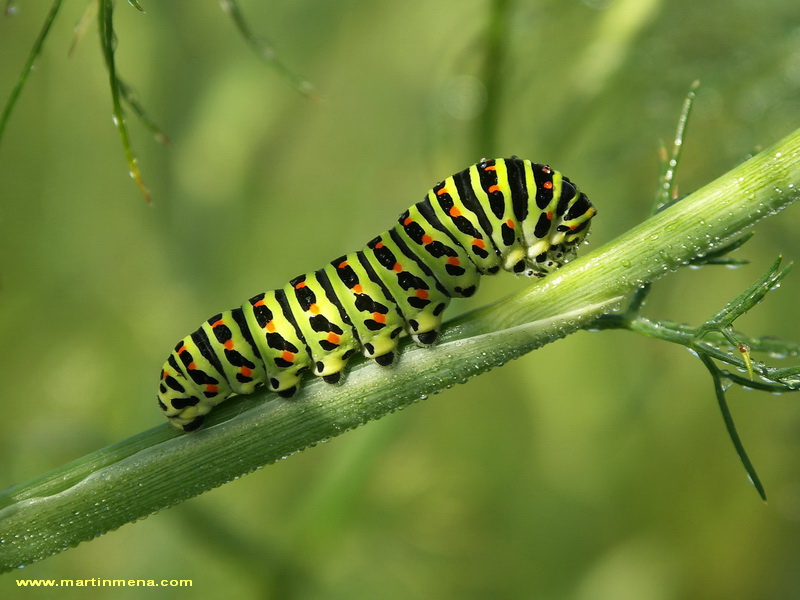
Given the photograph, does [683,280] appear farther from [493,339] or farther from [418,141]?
[493,339]

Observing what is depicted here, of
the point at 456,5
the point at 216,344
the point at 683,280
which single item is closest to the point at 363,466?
the point at 216,344

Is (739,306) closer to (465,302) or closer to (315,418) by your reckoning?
(315,418)

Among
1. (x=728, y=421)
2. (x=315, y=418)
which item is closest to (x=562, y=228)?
(x=728, y=421)

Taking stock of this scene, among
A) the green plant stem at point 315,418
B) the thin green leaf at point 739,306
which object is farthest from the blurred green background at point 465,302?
the thin green leaf at point 739,306

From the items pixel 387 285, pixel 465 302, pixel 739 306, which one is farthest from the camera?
pixel 465 302

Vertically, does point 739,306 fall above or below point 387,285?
below

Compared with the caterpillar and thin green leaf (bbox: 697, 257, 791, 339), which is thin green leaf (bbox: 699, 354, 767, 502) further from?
the caterpillar
